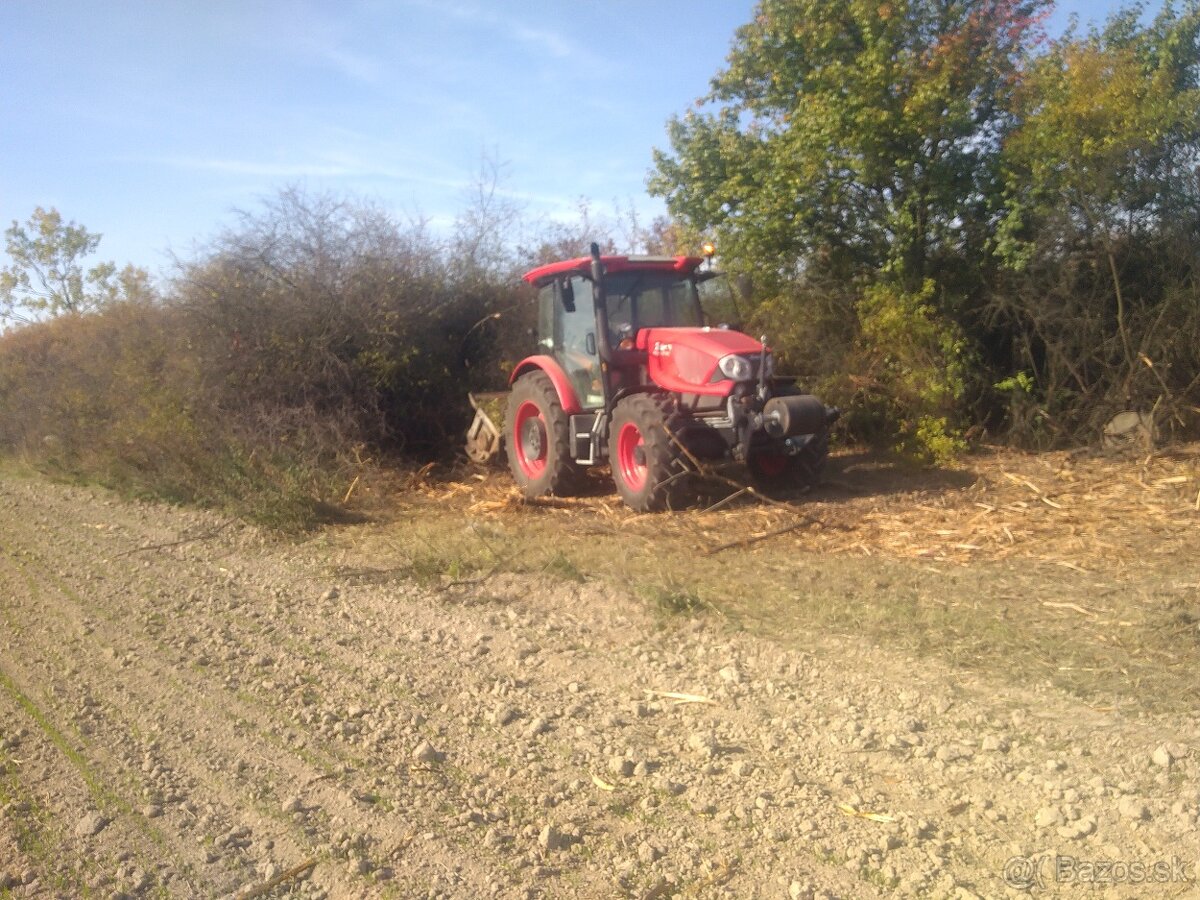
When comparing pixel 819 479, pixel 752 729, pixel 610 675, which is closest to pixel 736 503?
pixel 819 479

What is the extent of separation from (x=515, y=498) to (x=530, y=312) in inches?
157

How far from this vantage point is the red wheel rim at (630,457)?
8844 mm

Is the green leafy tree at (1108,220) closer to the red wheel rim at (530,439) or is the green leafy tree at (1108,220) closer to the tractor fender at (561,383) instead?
the tractor fender at (561,383)

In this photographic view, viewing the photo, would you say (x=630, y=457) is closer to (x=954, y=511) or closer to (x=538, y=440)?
(x=538, y=440)

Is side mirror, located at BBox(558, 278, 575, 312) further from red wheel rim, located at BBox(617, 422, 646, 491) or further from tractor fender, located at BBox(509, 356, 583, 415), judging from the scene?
red wheel rim, located at BBox(617, 422, 646, 491)

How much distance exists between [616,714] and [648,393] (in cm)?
494

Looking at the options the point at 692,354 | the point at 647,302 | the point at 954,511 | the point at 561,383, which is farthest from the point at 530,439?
the point at 954,511

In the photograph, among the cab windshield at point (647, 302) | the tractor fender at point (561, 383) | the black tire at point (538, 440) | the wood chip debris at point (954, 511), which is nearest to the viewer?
the wood chip debris at point (954, 511)

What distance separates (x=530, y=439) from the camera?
10484 mm

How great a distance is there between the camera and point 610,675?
16.3 ft

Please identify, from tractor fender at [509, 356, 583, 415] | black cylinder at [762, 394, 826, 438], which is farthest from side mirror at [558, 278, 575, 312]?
black cylinder at [762, 394, 826, 438]

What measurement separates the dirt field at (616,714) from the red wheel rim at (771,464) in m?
1.58

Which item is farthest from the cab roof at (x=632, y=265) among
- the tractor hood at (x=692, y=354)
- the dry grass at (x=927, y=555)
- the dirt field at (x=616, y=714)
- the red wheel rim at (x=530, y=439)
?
the dirt field at (x=616, y=714)

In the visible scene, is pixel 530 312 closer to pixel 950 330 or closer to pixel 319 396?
pixel 319 396
